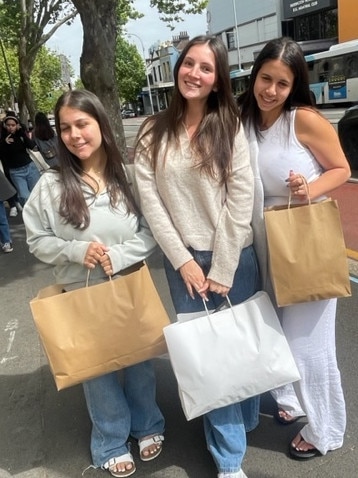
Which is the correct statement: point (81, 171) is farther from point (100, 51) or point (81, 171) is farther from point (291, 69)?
point (100, 51)

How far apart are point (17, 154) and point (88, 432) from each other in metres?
5.75

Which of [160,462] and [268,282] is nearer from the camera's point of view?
[268,282]

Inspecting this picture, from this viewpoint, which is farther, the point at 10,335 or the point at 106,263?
the point at 10,335

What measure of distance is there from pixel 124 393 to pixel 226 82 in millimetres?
1558

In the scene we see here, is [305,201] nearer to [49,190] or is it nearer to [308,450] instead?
[49,190]

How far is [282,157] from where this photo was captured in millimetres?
1764

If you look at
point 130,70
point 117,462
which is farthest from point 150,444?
point 130,70

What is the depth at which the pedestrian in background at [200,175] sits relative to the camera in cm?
168

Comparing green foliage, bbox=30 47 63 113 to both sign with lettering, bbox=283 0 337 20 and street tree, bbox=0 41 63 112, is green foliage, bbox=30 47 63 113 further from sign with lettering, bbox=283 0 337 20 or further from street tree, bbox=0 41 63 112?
sign with lettering, bbox=283 0 337 20

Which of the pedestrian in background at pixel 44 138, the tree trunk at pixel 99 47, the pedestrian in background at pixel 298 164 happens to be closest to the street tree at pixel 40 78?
the pedestrian in background at pixel 44 138

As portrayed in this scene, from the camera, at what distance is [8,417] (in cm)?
265

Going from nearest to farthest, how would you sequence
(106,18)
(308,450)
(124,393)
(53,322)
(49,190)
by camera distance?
(53,322) → (49,190) → (308,450) → (124,393) → (106,18)

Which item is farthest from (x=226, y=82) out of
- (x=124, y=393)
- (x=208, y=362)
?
(x=124, y=393)

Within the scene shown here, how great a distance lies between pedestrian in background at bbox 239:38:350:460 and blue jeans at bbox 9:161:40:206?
19.9 ft
